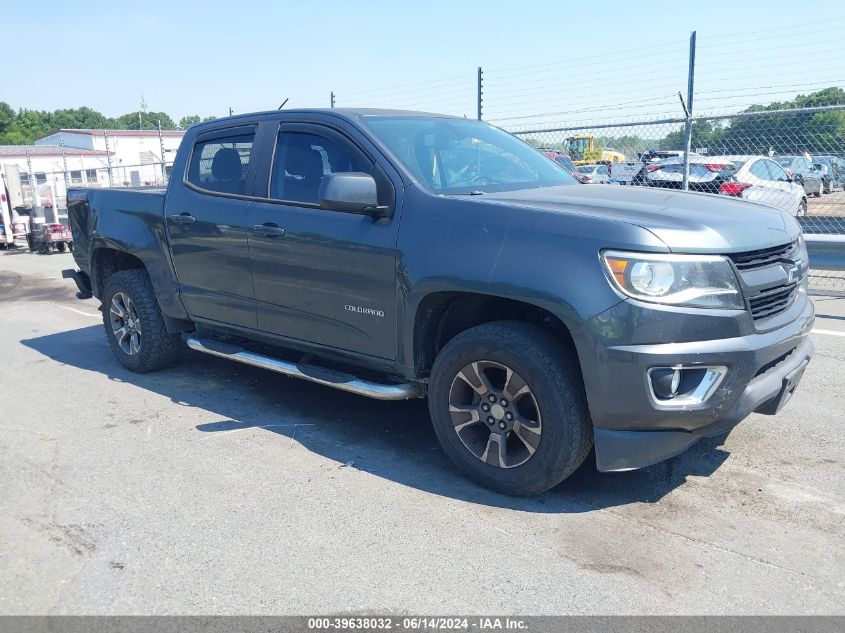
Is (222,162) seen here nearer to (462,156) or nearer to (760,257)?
(462,156)

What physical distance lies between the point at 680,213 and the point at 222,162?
10.4 ft

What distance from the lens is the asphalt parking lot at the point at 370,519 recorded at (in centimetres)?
293

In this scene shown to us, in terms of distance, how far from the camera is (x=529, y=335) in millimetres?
3553

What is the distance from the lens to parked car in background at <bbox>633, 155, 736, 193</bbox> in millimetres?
10133

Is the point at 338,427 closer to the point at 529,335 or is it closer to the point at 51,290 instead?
the point at 529,335

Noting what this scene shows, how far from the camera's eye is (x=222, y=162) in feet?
17.0

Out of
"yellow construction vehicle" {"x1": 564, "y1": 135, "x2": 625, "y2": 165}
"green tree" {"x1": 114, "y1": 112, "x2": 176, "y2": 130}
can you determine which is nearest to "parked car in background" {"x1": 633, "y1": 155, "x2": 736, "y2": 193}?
"yellow construction vehicle" {"x1": 564, "y1": 135, "x2": 625, "y2": 165}

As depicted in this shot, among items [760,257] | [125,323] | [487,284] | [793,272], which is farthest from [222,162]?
[793,272]

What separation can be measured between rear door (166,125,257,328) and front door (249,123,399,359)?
0.16 meters

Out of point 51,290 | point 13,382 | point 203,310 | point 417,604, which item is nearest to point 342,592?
point 417,604

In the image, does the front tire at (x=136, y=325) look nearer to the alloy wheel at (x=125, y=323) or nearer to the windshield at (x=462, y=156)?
the alloy wheel at (x=125, y=323)

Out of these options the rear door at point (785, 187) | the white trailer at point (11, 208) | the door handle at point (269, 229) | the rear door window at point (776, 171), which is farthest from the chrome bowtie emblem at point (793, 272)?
the white trailer at point (11, 208)

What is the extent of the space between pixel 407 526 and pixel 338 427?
4.59ft

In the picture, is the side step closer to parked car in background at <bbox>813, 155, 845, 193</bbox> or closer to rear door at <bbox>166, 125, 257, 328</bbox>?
rear door at <bbox>166, 125, 257, 328</bbox>
